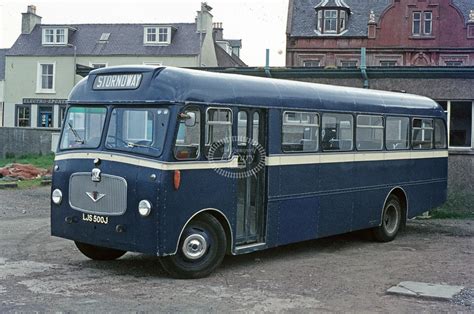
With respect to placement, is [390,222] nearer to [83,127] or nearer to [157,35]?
[83,127]

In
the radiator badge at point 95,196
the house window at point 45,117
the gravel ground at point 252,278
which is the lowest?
the gravel ground at point 252,278

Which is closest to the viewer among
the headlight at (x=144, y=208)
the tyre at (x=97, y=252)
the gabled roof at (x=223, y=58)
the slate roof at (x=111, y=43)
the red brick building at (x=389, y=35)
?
the headlight at (x=144, y=208)

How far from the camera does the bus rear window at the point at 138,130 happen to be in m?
8.66

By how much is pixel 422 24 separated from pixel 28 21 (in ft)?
88.7

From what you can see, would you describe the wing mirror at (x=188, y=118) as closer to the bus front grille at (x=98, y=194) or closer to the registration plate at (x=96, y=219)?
the bus front grille at (x=98, y=194)

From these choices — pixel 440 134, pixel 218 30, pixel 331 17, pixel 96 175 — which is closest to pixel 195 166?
pixel 96 175

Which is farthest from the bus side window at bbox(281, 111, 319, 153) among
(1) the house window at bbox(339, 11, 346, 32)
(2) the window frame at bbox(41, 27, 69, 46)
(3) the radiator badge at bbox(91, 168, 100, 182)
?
(2) the window frame at bbox(41, 27, 69, 46)

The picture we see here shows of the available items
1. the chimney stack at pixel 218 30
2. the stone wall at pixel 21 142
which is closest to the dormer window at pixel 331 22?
the chimney stack at pixel 218 30

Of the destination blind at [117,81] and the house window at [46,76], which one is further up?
the house window at [46,76]

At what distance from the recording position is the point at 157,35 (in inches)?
1752

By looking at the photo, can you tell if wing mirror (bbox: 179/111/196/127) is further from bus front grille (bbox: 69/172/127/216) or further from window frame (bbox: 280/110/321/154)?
window frame (bbox: 280/110/321/154)

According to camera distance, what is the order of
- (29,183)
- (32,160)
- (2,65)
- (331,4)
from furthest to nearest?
1. (2,65)
2. (331,4)
3. (32,160)
4. (29,183)

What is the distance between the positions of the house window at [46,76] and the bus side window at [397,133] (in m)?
36.1

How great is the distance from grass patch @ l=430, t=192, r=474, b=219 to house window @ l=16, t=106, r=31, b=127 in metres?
35.1
